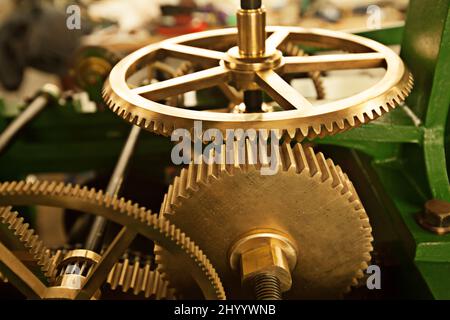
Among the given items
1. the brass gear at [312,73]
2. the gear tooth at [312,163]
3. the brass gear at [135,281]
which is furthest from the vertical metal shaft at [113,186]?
the brass gear at [312,73]

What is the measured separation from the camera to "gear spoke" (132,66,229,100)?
91 cm

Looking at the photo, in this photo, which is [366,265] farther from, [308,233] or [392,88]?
[392,88]

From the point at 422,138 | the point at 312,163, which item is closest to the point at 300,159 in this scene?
the point at 312,163

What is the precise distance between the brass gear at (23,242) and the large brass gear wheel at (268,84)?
0.80ft

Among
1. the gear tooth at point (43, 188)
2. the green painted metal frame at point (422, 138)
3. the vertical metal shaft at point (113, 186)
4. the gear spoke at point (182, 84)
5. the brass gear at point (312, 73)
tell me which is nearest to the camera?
the gear tooth at point (43, 188)

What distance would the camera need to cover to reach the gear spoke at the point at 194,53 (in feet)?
3.38

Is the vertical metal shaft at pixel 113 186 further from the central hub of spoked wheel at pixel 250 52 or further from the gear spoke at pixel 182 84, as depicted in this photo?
the central hub of spoked wheel at pixel 250 52

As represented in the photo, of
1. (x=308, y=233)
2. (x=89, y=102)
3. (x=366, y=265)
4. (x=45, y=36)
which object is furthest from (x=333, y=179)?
(x=45, y=36)

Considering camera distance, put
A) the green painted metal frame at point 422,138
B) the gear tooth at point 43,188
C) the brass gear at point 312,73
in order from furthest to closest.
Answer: the brass gear at point 312,73 → the green painted metal frame at point 422,138 → the gear tooth at point 43,188

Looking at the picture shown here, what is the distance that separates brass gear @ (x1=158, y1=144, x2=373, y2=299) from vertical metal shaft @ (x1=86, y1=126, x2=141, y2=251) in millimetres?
264

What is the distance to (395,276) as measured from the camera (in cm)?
117

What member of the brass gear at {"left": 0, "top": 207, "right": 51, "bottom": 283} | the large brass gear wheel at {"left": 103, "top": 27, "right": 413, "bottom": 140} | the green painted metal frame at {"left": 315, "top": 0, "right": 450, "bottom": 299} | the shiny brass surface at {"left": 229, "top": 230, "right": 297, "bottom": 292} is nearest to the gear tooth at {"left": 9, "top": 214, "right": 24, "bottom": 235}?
the brass gear at {"left": 0, "top": 207, "right": 51, "bottom": 283}

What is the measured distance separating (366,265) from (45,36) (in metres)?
2.51

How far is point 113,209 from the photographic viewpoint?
2.34 feet
